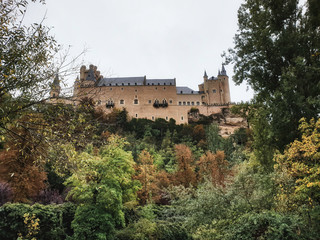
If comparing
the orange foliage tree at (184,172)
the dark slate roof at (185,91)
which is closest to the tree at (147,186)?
the orange foliage tree at (184,172)

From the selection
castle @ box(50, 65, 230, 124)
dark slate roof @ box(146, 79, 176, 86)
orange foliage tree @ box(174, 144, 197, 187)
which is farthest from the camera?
dark slate roof @ box(146, 79, 176, 86)

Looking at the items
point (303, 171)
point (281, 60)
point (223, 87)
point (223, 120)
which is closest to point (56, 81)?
point (303, 171)

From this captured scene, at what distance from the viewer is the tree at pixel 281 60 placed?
9180 mm

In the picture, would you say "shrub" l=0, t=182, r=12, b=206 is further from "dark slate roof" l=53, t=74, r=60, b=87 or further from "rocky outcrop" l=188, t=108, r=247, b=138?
"rocky outcrop" l=188, t=108, r=247, b=138

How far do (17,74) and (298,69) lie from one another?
31.3 feet

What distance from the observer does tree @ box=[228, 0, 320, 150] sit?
918 centimetres

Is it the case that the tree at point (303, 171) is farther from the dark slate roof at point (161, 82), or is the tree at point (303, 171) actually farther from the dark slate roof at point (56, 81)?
the dark slate roof at point (161, 82)

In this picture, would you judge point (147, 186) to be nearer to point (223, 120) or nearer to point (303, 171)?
point (303, 171)

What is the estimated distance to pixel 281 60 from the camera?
10508 millimetres

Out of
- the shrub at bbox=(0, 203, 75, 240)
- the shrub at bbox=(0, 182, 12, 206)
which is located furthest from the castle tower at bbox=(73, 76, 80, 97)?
the shrub at bbox=(0, 182, 12, 206)

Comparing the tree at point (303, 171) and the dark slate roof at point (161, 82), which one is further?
the dark slate roof at point (161, 82)

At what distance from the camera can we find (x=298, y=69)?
9305 millimetres

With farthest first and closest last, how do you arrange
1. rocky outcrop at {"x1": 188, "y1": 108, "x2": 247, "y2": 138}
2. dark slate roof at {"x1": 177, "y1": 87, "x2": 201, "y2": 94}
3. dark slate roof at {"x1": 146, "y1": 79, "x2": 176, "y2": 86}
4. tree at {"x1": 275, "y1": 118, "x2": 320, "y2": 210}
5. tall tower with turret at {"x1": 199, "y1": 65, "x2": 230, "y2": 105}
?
1. dark slate roof at {"x1": 177, "y1": 87, "x2": 201, "y2": 94}
2. tall tower with turret at {"x1": 199, "y1": 65, "x2": 230, "y2": 105}
3. dark slate roof at {"x1": 146, "y1": 79, "x2": 176, "y2": 86}
4. rocky outcrop at {"x1": 188, "y1": 108, "x2": 247, "y2": 138}
5. tree at {"x1": 275, "y1": 118, "x2": 320, "y2": 210}

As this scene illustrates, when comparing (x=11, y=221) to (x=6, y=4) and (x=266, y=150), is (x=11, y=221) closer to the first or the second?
(x=6, y=4)
